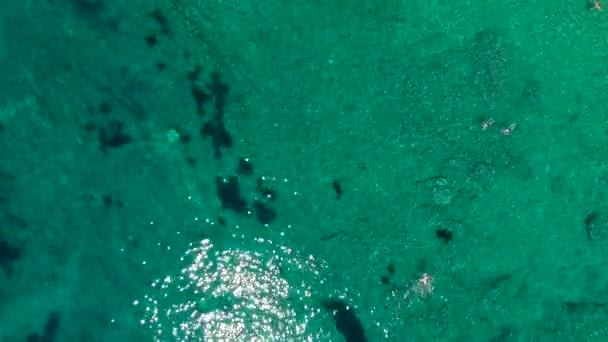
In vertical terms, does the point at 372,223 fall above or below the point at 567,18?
below

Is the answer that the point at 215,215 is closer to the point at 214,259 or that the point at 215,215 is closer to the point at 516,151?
the point at 214,259

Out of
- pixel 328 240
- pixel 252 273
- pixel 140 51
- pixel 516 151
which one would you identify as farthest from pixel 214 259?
pixel 516 151

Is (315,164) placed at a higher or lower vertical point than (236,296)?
higher

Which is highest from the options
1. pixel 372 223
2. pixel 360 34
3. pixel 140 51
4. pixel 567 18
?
pixel 140 51

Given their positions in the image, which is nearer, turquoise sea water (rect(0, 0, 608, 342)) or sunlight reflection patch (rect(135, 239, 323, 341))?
turquoise sea water (rect(0, 0, 608, 342))

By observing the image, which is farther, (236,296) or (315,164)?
(236,296)

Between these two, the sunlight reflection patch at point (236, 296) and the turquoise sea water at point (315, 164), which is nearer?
the turquoise sea water at point (315, 164)
